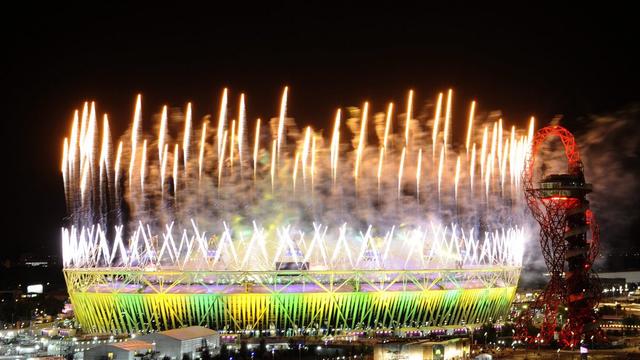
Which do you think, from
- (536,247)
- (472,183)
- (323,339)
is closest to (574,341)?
(472,183)

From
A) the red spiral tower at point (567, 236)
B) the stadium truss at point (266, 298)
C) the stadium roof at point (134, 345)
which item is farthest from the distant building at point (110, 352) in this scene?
the red spiral tower at point (567, 236)

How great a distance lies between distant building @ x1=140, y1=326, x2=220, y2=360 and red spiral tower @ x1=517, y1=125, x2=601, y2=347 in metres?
23.6

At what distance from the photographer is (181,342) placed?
54438 millimetres

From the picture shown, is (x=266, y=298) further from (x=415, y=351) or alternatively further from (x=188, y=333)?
(x=415, y=351)

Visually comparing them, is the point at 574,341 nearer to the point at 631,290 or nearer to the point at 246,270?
the point at 246,270

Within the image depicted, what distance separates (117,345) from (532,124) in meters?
33.5

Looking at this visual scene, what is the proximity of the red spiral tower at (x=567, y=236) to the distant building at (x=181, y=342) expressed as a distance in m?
23.6

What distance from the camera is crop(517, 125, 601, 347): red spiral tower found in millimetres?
59875

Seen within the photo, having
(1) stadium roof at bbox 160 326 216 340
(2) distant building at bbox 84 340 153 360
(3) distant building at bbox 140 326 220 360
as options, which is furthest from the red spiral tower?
(2) distant building at bbox 84 340 153 360

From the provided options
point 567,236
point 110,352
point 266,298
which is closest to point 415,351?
point 567,236

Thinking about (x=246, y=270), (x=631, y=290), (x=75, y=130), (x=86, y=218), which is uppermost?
(x=75, y=130)

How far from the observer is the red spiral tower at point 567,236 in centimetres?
5988

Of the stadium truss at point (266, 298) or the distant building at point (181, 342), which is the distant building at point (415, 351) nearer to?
Answer: the distant building at point (181, 342)

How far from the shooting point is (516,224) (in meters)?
70.1
